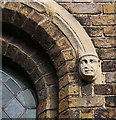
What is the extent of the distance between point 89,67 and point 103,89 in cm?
24

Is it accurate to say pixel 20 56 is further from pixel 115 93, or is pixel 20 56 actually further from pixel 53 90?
pixel 115 93

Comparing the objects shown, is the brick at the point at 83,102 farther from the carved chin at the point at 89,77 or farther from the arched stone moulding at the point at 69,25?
the arched stone moulding at the point at 69,25

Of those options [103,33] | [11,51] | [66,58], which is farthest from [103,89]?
[11,51]

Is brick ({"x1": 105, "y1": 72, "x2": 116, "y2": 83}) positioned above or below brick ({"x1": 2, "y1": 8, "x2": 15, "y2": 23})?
below

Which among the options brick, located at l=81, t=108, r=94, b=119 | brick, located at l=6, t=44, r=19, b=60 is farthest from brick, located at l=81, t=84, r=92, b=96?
brick, located at l=6, t=44, r=19, b=60

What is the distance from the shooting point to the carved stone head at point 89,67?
3.84 m

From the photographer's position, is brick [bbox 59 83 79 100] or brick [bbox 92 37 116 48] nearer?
brick [bbox 59 83 79 100]

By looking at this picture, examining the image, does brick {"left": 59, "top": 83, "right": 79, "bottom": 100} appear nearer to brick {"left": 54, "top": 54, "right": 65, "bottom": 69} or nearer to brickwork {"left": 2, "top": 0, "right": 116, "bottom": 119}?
brickwork {"left": 2, "top": 0, "right": 116, "bottom": 119}

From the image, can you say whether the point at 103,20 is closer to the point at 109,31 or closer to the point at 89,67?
the point at 109,31

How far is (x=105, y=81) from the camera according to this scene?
12.8ft

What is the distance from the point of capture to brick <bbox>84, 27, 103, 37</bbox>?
13.5ft

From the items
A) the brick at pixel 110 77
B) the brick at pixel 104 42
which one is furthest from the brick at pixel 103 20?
the brick at pixel 110 77

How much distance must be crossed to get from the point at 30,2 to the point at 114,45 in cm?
93

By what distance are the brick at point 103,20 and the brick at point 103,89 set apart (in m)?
0.66
